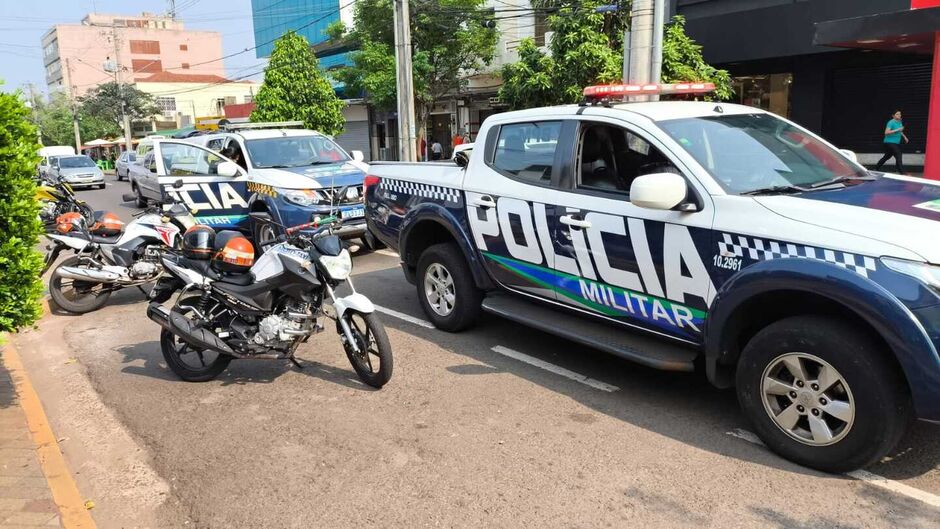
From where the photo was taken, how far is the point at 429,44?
24.4m

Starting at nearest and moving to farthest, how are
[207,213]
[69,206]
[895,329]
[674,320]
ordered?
[895,329]
[674,320]
[207,213]
[69,206]

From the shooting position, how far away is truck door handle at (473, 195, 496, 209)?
5.73 meters

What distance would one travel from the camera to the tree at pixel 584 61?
11.4 metres

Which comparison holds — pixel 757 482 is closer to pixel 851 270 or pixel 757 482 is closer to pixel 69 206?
pixel 851 270

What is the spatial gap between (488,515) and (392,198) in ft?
13.4

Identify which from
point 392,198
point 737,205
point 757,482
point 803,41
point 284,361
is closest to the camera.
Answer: point 757,482

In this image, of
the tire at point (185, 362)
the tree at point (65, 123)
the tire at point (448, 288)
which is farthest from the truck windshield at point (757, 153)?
the tree at point (65, 123)

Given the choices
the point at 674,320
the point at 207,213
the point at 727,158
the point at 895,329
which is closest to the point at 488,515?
the point at 674,320

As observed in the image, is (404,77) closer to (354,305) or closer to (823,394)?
(354,305)

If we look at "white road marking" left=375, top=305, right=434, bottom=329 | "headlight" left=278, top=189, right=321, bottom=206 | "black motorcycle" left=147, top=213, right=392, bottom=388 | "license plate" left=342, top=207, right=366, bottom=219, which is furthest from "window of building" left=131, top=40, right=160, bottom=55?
"black motorcycle" left=147, top=213, right=392, bottom=388

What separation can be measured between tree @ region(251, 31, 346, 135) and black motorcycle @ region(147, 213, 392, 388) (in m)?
17.3

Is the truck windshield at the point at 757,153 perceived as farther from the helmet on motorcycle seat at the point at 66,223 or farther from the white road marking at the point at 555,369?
the helmet on motorcycle seat at the point at 66,223

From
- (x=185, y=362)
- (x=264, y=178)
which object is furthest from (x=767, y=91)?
(x=185, y=362)

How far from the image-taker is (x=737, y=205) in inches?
159
